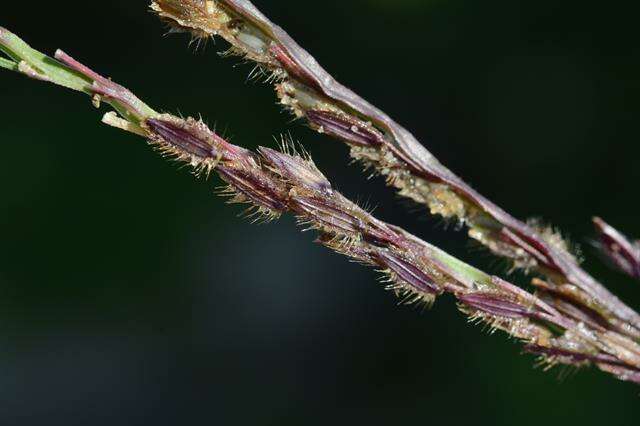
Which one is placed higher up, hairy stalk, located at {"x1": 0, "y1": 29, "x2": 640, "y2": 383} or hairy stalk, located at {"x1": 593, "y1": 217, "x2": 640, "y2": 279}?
hairy stalk, located at {"x1": 593, "y1": 217, "x2": 640, "y2": 279}

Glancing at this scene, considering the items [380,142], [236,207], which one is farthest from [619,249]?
[236,207]

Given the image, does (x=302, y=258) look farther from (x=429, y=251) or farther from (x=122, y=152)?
(x=429, y=251)

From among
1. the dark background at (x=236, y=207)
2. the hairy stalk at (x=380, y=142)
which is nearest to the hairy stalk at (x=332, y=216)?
the hairy stalk at (x=380, y=142)

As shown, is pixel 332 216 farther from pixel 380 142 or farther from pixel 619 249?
pixel 619 249

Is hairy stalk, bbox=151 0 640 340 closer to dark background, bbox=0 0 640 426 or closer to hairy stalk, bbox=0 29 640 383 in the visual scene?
hairy stalk, bbox=0 29 640 383

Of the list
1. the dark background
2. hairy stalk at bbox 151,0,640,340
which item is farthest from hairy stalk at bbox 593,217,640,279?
the dark background

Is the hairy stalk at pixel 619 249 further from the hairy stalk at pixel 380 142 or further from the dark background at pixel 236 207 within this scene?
the dark background at pixel 236 207

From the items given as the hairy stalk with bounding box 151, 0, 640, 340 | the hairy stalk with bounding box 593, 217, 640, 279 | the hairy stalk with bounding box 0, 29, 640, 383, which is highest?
the hairy stalk with bounding box 593, 217, 640, 279
